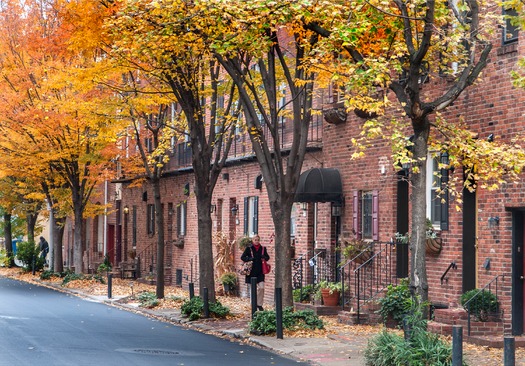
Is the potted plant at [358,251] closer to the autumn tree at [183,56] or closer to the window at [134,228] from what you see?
the autumn tree at [183,56]

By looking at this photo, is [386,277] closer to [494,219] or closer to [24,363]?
[494,219]

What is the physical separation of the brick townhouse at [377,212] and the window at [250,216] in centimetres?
3

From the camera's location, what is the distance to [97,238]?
54.8 m

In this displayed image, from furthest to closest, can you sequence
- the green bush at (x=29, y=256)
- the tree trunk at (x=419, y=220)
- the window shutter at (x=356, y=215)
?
the green bush at (x=29, y=256), the window shutter at (x=356, y=215), the tree trunk at (x=419, y=220)

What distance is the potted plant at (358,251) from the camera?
24234mm

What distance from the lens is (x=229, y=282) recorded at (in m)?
33.6

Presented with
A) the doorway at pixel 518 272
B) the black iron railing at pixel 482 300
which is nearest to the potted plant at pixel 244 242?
the black iron railing at pixel 482 300

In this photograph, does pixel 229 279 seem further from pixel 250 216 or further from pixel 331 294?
pixel 331 294

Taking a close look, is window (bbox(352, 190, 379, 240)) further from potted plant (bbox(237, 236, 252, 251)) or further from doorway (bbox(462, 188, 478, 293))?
potted plant (bbox(237, 236, 252, 251))

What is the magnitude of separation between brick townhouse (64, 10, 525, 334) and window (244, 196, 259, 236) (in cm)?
3

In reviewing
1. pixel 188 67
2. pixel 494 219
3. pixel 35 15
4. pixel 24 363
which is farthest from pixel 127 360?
pixel 35 15

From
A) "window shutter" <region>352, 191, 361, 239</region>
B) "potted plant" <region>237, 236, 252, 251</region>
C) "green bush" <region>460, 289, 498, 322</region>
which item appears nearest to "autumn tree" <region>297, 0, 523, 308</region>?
"green bush" <region>460, 289, 498, 322</region>

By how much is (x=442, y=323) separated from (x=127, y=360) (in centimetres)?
617

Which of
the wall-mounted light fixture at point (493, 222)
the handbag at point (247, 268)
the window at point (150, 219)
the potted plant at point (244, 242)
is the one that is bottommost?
the handbag at point (247, 268)
